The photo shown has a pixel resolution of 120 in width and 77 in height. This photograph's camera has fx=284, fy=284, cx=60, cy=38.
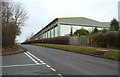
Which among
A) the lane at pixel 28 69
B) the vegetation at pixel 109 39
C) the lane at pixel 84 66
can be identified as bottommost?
the lane at pixel 28 69

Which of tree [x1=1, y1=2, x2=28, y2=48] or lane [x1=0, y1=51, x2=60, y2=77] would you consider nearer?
lane [x1=0, y1=51, x2=60, y2=77]

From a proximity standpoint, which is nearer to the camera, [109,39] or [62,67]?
[62,67]

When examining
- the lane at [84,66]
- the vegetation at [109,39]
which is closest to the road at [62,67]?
the lane at [84,66]

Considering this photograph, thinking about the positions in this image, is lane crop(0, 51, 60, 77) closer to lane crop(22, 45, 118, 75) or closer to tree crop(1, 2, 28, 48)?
lane crop(22, 45, 118, 75)

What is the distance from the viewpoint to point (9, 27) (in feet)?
127

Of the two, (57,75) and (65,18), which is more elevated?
(65,18)

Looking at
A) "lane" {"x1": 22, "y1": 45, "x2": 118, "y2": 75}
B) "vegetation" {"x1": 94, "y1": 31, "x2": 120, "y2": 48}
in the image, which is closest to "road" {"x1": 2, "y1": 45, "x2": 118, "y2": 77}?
"lane" {"x1": 22, "y1": 45, "x2": 118, "y2": 75}

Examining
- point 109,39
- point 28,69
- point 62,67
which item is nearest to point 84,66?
point 62,67

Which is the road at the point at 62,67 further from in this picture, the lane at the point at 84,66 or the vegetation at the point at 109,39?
the vegetation at the point at 109,39

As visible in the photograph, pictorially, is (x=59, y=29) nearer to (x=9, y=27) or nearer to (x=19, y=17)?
(x=19, y=17)

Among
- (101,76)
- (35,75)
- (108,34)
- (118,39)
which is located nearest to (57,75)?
(35,75)

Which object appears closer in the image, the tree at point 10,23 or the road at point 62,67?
the road at point 62,67

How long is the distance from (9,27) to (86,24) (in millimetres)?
65672

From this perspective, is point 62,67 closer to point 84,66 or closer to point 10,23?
point 84,66
